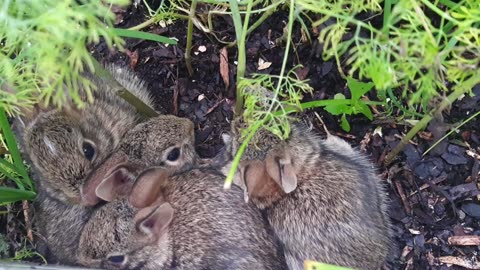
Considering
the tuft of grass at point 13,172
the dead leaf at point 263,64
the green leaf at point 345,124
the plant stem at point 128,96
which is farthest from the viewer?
the dead leaf at point 263,64

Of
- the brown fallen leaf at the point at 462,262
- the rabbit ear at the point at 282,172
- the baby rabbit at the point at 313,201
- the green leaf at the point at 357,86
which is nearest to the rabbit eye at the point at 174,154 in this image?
the baby rabbit at the point at 313,201

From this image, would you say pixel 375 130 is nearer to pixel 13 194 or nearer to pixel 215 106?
pixel 215 106

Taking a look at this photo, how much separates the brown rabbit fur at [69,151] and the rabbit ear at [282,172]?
85 cm

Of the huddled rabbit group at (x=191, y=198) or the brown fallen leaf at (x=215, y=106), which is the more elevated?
the brown fallen leaf at (x=215, y=106)

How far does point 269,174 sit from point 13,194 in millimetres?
1198

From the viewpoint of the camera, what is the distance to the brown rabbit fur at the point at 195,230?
2.86 metres

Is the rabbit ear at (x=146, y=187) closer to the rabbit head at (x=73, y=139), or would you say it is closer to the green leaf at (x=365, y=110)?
the rabbit head at (x=73, y=139)

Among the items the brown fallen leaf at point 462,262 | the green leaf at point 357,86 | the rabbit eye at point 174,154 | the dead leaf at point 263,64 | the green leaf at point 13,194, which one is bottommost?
the brown fallen leaf at point 462,262

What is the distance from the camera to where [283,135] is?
2762mm

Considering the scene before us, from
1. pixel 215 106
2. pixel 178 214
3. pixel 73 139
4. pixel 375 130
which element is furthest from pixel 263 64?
pixel 73 139

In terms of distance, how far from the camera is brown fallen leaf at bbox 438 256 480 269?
296cm

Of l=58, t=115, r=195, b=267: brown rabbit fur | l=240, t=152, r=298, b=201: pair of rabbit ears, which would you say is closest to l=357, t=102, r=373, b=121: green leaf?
l=240, t=152, r=298, b=201: pair of rabbit ears

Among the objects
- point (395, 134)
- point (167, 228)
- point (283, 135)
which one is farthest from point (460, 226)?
point (167, 228)

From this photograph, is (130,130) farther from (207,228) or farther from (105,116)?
(207,228)
